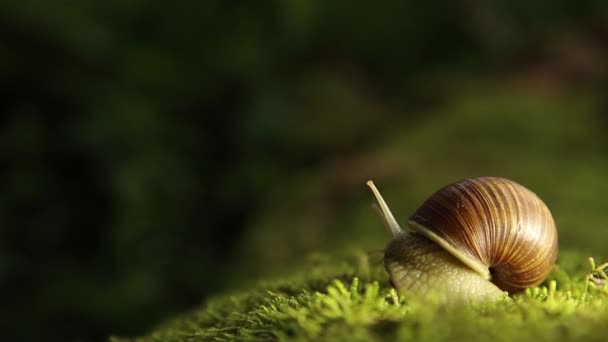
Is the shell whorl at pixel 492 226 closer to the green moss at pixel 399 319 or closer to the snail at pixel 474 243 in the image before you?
the snail at pixel 474 243

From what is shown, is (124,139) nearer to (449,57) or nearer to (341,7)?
(341,7)

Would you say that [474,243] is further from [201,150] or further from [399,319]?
[201,150]

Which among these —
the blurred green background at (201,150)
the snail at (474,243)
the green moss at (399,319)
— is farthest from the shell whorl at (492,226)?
the blurred green background at (201,150)

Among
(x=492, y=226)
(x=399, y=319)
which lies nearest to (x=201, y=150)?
(x=492, y=226)

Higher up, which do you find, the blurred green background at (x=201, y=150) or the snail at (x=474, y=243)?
the blurred green background at (x=201, y=150)

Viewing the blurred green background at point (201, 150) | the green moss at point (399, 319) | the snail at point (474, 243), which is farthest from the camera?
the blurred green background at point (201, 150)
